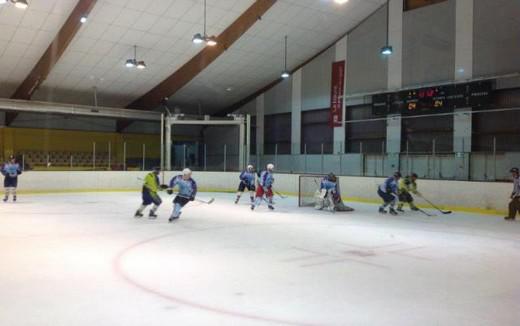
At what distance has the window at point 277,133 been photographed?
23516 mm

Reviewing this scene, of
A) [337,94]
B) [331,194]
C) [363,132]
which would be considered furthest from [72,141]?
[331,194]

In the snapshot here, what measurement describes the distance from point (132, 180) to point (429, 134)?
39.3 ft

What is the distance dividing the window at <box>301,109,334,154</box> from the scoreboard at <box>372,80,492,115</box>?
2.95m

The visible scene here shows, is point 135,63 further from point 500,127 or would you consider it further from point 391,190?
point 500,127

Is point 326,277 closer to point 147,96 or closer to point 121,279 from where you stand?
point 121,279

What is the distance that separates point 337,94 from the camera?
2070cm

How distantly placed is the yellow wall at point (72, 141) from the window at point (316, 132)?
328 inches

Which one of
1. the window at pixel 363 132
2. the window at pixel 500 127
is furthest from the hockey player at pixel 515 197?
the window at pixel 363 132

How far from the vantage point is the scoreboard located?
1576cm

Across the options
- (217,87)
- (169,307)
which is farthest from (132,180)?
(169,307)

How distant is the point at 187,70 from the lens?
801 inches

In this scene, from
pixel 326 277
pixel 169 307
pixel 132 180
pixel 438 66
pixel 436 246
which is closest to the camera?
pixel 169 307

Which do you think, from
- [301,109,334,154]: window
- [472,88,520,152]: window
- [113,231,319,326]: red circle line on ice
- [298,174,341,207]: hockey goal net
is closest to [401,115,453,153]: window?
[472,88,520,152]: window

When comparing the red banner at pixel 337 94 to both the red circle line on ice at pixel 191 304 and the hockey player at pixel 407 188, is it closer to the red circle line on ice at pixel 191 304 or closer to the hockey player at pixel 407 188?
the hockey player at pixel 407 188
